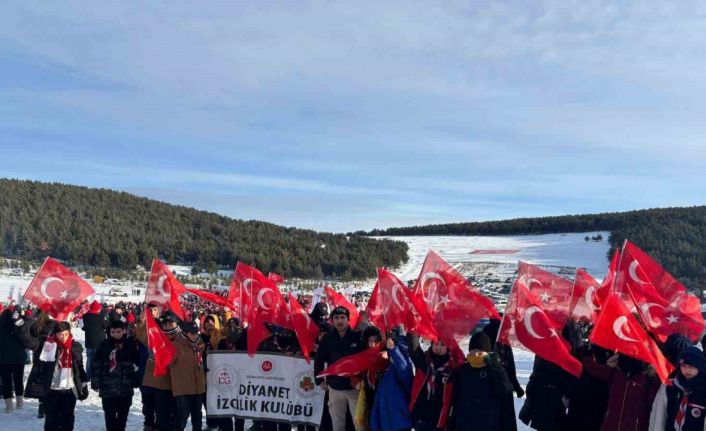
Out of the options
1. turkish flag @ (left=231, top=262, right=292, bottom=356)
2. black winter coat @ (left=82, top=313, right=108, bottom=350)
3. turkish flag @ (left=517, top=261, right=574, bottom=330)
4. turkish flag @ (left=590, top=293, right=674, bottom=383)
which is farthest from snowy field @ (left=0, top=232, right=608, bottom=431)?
turkish flag @ (left=590, top=293, right=674, bottom=383)

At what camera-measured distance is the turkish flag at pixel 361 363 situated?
659cm

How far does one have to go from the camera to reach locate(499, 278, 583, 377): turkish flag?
556 centimetres

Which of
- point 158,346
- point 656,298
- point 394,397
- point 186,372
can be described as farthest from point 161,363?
point 656,298

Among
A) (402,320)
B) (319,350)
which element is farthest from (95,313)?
(402,320)

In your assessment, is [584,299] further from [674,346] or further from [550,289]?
[674,346]

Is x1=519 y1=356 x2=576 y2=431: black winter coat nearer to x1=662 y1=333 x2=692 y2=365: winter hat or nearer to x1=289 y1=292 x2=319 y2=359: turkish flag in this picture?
x1=662 y1=333 x2=692 y2=365: winter hat

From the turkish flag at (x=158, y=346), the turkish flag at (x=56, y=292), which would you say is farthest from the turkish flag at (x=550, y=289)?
the turkish flag at (x=56, y=292)

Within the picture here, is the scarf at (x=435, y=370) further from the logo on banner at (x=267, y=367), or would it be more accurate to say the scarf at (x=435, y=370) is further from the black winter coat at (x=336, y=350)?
the logo on banner at (x=267, y=367)

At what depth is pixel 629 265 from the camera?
741 centimetres

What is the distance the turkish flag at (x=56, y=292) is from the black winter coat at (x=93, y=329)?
2.83 meters

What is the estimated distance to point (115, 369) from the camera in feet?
23.6

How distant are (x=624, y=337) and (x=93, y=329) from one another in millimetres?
→ 8360

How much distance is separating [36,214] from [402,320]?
63943mm

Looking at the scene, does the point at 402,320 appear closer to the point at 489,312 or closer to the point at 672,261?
the point at 489,312
